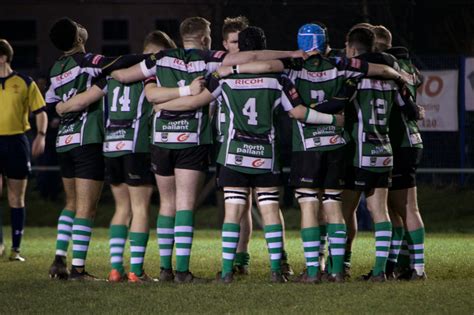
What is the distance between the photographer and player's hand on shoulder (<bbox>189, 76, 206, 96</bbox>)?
31.4 feet

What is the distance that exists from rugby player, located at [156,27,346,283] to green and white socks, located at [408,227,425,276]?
1227mm

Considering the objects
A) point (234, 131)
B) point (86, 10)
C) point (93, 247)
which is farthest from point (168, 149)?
point (86, 10)

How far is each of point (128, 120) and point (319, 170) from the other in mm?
1720

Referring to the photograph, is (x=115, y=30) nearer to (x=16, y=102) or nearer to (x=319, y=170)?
(x=16, y=102)

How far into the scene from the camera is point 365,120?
970 centimetres

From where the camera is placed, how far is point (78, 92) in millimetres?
10273

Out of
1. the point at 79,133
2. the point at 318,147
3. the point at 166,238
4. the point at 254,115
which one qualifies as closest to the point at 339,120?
the point at 318,147

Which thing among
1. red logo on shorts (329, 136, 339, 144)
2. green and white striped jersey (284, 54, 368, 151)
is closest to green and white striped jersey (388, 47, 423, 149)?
green and white striped jersey (284, 54, 368, 151)

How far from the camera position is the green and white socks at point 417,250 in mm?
9953

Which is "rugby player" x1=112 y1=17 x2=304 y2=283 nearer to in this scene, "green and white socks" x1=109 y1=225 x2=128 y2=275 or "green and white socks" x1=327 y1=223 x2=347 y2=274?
"green and white socks" x1=109 y1=225 x2=128 y2=275

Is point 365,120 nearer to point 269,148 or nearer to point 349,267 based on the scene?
point 269,148

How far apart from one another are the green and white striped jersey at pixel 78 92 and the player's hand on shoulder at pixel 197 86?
1.02 metres

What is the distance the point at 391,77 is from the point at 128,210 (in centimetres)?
252

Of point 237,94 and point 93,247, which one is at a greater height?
point 237,94
